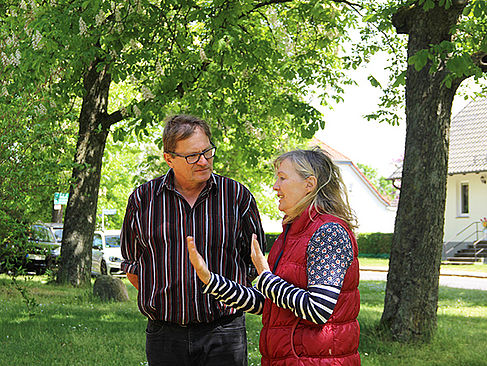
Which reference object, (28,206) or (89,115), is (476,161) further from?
(28,206)

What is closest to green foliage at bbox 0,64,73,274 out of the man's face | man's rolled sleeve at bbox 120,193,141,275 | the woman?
man's rolled sleeve at bbox 120,193,141,275

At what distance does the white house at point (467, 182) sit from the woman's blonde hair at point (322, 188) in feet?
99.8

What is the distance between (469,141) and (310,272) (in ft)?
111

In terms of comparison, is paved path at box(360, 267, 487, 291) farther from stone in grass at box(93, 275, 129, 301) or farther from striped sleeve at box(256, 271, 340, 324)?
striped sleeve at box(256, 271, 340, 324)

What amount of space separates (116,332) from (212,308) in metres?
6.46

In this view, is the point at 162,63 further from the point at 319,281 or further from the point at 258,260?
the point at 319,281

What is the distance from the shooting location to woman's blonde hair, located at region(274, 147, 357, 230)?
2.80 meters

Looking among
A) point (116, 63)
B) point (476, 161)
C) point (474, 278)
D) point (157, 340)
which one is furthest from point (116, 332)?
point (476, 161)

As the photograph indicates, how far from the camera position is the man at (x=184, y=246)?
3.41 metres

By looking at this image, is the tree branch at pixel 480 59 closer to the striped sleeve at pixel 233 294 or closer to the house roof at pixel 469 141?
the striped sleeve at pixel 233 294

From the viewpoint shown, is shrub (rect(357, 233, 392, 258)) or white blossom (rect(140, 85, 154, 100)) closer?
white blossom (rect(140, 85, 154, 100))

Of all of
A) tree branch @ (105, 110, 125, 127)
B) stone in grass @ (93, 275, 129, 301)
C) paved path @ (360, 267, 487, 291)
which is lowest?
paved path @ (360, 267, 487, 291)

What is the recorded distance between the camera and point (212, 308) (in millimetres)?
3395

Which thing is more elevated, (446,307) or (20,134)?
(20,134)
